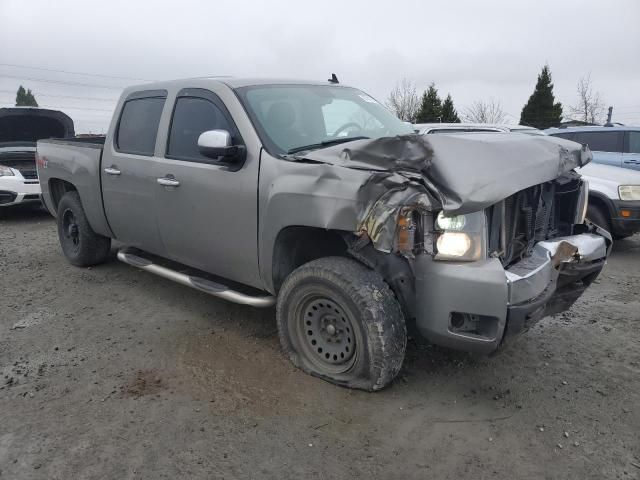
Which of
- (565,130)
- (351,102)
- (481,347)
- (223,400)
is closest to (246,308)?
(223,400)

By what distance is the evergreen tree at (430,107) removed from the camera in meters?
27.3

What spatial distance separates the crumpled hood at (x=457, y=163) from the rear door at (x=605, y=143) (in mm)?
6655

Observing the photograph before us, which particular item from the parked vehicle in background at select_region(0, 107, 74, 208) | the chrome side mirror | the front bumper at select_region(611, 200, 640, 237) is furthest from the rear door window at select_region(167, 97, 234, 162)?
the parked vehicle in background at select_region(0, 107, 74, 208)

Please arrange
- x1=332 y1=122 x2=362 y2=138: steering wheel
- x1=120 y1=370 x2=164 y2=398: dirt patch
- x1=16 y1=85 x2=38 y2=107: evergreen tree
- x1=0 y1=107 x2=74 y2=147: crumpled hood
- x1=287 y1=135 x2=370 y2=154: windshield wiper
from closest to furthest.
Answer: x1=120 y1=370 x2=164 y2=398: dirt patch → x1=287 y1=135 x2=370 y2=154: windshield wiper → x1=332 y1=122 x2=362 y2=138: steering wheel → x1=0 y1=107 x2=74 y2=147: crumpled hood → x1=16 y1=85 x2=38 y2=107: evergreen tree

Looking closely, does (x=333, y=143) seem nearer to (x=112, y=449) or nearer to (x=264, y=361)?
(x=264, y=361)

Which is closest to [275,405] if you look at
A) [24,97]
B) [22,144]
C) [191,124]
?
[191,124]

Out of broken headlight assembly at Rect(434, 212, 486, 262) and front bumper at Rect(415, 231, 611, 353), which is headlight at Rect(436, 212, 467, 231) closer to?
broken headlight assembly at Rect(434, 212, 486, 262)

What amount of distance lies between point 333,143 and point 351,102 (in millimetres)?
829

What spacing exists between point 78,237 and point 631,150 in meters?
8.73

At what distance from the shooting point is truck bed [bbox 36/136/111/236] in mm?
5082

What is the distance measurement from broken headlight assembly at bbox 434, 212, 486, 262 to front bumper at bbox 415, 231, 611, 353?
49 mm

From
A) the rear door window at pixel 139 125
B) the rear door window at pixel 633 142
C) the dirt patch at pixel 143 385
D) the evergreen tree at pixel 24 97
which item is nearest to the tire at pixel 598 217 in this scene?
the rear door window at pixel 633 142

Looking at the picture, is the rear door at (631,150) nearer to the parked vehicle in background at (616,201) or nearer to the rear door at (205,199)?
the parked vehicle in background at (616,201)

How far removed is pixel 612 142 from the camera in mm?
9133
